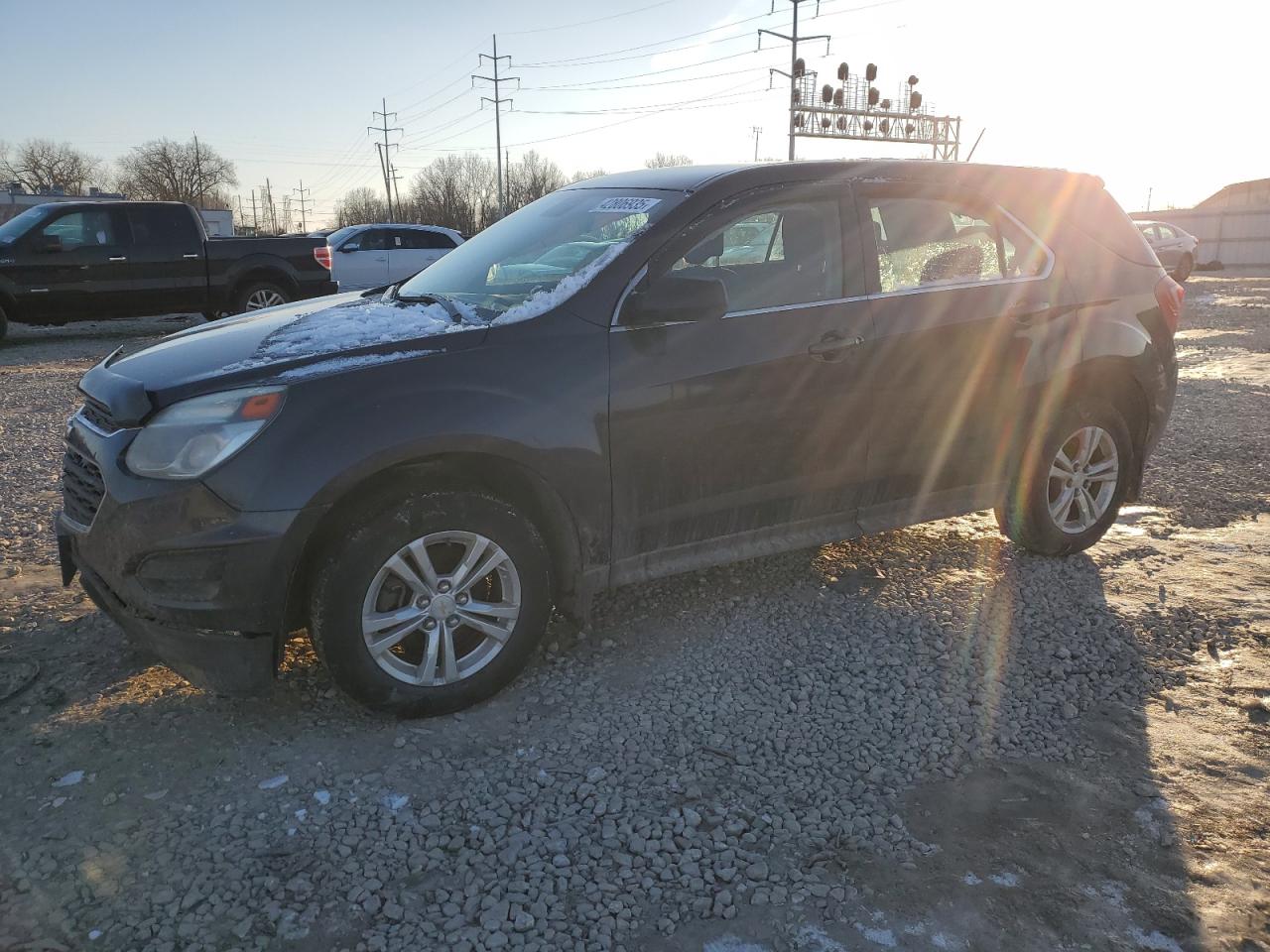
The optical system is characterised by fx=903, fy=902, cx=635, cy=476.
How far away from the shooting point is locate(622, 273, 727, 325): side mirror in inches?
125

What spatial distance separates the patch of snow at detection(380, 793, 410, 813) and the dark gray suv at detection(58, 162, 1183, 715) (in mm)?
383

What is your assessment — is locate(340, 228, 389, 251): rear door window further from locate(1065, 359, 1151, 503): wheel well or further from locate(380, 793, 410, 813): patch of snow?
locate(380, 793, 410, 813): patch of snow

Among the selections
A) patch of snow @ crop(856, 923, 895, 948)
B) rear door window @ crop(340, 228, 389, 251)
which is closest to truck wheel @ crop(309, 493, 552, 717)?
patch of snow @ crop(856, 923, 895, 948)

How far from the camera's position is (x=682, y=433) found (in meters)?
3.33

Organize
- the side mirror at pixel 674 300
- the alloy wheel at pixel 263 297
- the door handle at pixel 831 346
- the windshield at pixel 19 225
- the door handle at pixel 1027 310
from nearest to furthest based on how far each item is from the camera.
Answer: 1. the side mirror at pixel 674 300
2. the door handle at pixel 831 346
3. the door handle at pixel 1027 310
4. the windshield at pixel 19 225
5. the alloy wheel at pixel 263 297

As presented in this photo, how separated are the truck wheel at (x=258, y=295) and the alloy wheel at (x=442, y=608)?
36.7ft

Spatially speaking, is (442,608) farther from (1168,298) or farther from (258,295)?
(258,295)

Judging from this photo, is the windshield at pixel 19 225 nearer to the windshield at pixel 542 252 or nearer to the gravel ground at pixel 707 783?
the gravel ground at pixel 707 783

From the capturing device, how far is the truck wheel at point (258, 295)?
12945 mm

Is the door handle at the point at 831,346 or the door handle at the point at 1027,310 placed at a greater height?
the door handle at the point at 1027,310

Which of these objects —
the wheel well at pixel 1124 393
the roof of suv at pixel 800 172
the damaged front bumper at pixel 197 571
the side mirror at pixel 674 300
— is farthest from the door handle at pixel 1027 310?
the damaged front bumper at pixel 197 571

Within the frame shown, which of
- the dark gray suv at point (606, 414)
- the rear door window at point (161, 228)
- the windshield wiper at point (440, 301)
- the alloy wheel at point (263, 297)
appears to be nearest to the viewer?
the dark gray suv at point (606, 414)

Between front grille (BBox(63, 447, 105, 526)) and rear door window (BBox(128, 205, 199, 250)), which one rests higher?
rear door window (BBox(128, 205, 199, 250))

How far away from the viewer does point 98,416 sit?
3080mm
